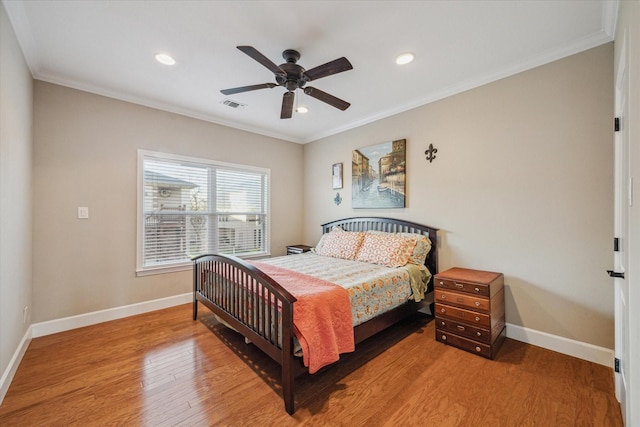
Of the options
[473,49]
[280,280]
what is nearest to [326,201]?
[280,280]

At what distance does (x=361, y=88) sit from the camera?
10.2 ft

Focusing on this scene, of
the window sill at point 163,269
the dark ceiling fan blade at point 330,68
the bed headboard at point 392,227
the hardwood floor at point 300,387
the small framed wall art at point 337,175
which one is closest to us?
the hardwood floor at point 300,387

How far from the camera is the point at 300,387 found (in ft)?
6.51

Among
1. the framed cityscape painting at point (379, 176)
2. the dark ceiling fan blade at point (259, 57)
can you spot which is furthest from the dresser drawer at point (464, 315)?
the dark ceiling fan blade at point (259, 57)

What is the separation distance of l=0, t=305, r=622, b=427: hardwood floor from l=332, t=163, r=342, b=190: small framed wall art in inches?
100

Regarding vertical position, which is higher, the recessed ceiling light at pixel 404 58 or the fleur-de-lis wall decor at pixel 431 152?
the recessed ceiling light at pixel 404 58

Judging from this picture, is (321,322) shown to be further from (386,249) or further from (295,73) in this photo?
(295,73)

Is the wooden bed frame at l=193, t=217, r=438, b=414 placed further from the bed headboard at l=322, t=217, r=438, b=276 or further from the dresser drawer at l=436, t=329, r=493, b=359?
the dresser drawer at l=436, t=329, r=493, b=359

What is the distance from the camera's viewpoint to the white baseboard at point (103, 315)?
2.80m

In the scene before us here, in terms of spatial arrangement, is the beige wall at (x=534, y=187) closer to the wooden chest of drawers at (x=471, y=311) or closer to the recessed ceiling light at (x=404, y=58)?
the wooden chest of drawers at (x=471, y=311)

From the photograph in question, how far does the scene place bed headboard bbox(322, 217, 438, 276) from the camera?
3264mm

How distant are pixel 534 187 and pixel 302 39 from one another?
101 inches

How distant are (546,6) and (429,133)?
155 cm

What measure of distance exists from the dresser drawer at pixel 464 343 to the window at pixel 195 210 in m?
3.09
